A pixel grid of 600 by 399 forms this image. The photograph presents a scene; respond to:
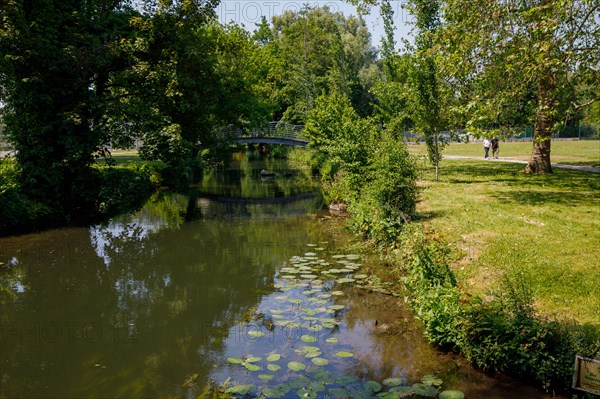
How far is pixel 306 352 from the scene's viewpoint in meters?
8.15

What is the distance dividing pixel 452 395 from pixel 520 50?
34.4ft

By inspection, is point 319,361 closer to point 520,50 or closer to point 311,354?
point 311,354

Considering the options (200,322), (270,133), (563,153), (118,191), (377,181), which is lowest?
(200,322)

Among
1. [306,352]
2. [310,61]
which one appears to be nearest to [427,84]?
[306,352]

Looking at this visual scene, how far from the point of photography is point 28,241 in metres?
17.3

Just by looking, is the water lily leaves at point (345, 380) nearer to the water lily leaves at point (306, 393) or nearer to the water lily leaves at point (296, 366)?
the water lily leaves at point (306, 393)

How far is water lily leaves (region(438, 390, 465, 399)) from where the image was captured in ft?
21.3

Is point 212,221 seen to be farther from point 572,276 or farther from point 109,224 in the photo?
point 572,276

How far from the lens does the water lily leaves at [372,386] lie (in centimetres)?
680

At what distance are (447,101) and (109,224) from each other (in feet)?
56.6

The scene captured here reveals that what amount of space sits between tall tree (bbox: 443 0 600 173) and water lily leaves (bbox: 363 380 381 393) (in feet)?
28.5

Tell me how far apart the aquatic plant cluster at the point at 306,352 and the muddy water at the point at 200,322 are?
0.11ft

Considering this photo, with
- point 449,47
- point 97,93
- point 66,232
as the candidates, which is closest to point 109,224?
point 66,232

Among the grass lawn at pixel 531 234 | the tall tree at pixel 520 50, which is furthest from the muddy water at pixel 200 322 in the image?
the tall tree at pixel 520 50
